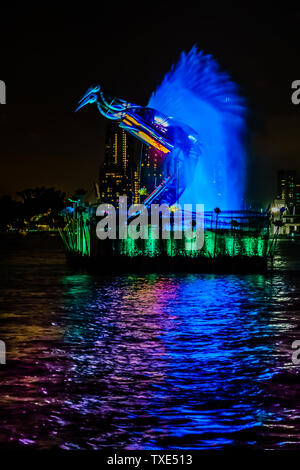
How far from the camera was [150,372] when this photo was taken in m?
7.90

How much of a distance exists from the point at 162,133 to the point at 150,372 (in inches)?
1459

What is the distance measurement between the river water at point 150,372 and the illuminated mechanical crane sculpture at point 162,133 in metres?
29.4

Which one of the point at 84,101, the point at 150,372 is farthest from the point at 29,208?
the point at 150,372

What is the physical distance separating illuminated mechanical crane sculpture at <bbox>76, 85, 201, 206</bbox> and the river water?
29384 mm

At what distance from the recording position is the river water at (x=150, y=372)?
5.79 metres

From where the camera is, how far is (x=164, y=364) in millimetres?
8320

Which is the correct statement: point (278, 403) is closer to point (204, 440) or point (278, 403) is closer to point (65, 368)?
point (204, 440)

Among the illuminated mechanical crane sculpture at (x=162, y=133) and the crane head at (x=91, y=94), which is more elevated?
the crane head at (x=91, y=94)

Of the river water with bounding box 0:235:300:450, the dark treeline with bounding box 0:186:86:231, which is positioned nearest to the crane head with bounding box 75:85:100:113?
the river water with bounding box 0:235:300:450

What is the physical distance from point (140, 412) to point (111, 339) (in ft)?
12.4

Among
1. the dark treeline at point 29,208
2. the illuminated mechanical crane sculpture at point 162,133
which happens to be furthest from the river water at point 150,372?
the dark treeline at point 29,208

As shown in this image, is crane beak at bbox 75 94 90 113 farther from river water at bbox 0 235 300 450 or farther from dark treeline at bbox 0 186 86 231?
dark treeline at bbox 0 186 86 231

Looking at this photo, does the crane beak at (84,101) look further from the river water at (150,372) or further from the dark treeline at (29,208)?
the dark treeline at (29,208)
